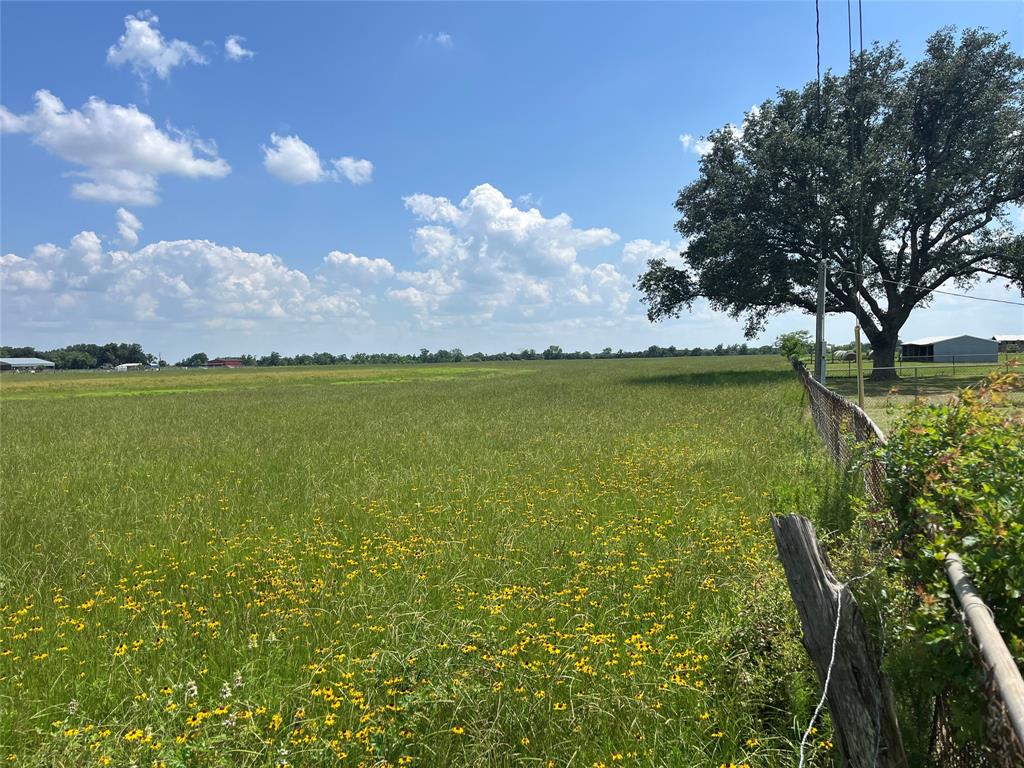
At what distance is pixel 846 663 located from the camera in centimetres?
227

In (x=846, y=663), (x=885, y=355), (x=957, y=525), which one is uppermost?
(x=885, y=355)

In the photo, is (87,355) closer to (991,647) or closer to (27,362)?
(27,362)

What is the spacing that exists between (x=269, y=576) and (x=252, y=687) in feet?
5.97

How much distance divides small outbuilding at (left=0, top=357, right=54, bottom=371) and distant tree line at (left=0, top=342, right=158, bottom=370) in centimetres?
379

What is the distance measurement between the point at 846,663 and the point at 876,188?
33.9 m

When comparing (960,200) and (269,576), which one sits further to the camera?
(960,200)

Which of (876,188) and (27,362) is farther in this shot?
(27,362)

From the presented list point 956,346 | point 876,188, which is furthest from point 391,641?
point 956,346

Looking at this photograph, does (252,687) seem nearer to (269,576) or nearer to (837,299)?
(269,576)

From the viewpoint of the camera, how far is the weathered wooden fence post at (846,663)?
7.29ft

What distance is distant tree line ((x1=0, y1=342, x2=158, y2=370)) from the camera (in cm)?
17088

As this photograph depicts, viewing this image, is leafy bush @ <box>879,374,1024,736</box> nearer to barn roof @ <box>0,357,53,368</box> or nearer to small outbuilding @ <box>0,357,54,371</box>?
small outbuilding @ <box>0,357,54,371</box>

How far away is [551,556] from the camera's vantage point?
5.87 m

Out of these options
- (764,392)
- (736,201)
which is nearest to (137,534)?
(764,392)
